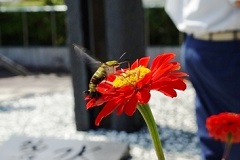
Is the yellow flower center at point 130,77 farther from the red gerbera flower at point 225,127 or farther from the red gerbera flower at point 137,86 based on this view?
the red gerbera flower at point 225,127

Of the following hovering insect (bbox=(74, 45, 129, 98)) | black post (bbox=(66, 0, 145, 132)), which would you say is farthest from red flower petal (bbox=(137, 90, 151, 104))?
black post (bbox=(66, 0, 145, 132))

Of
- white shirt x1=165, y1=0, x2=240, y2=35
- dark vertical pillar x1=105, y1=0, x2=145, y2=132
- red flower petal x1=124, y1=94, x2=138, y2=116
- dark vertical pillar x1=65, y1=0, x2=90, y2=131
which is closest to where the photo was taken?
red flower petal x1=124, y1=94, x2=138, y2=116

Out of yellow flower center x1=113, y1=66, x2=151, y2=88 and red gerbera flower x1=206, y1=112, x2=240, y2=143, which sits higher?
yellow flower center x1=113, y1=66, x2=151, y2=88

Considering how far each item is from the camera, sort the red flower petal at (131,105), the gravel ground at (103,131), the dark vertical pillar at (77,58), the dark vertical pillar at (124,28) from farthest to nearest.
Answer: the dark vertical pillar at (77,58) → the dark vertical pillar at (124,28) → the gravel ground at (103,131) → the red flower petal at (131,105)

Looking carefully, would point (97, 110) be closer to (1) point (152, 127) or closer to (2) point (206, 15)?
(2) point (206, 15)

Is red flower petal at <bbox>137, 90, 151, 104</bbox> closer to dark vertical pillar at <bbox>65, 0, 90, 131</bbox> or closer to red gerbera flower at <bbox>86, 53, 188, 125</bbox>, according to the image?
red gerbera flower at <bbox>86, 53, 188, 125</bbox>

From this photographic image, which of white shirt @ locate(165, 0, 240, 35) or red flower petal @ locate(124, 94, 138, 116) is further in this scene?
white shirt @ locate(165, 0, 240, 35)

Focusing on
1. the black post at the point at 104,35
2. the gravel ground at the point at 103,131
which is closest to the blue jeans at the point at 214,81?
the gravel ground at the point at 103,131

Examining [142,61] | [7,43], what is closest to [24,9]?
[7,43]
